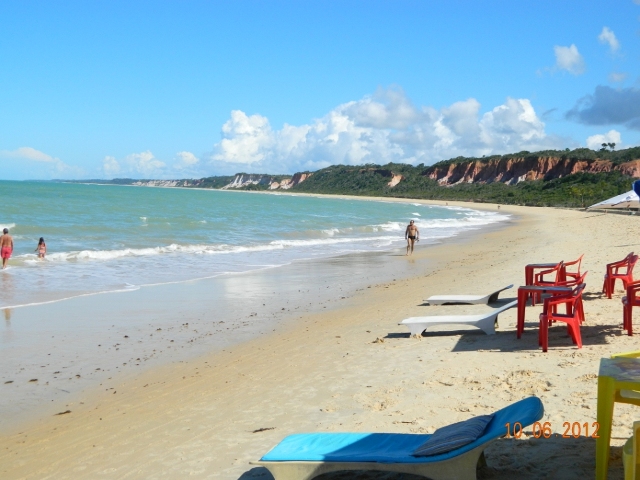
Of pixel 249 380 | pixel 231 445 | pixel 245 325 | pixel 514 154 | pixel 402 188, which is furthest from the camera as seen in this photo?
pixel 402 188

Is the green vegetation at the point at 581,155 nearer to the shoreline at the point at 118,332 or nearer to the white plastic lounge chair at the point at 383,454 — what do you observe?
the shoreline at the point at 118,332

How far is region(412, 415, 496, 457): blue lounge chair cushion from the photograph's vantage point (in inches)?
149

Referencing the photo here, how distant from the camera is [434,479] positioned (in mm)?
3762

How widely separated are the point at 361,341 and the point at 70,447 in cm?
424

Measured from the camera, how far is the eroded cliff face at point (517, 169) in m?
96.1

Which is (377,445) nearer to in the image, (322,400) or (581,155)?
(322,400)

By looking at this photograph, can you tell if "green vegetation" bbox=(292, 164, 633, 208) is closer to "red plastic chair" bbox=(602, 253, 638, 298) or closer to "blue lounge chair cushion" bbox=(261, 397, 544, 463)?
"red plastic chair" bbox=(602, 253, 638, 298)

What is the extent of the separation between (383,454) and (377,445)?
20 centimetres

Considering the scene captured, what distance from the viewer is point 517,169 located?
122812 mm

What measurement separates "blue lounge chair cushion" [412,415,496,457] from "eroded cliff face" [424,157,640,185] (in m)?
85.1

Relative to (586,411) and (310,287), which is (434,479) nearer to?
(586,411)

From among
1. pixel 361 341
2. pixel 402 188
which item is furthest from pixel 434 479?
pixel 402 188
